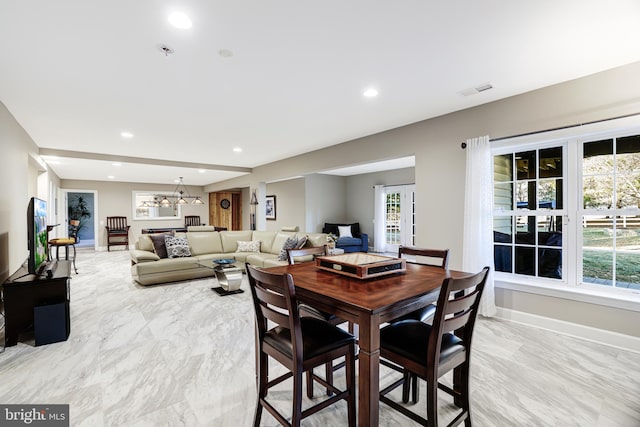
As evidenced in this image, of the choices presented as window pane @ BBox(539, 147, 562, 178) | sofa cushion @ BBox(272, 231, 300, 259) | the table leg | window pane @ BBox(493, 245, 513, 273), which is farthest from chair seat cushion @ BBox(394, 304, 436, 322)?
sofa cushion @ BBox(272, 231, 300, 259)

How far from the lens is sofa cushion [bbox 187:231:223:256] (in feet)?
19.8

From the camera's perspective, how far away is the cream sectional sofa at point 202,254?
16.6 feet

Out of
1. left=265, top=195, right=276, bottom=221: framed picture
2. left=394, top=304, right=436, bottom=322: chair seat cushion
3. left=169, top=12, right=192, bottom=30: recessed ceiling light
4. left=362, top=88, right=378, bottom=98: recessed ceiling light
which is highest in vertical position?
left=362, top=88, right=378, bottom=98: recessed ceiling light

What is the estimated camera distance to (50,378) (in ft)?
7.36

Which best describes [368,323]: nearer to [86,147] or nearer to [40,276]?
[40,276]

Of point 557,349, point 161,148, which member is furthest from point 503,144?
point 161,148

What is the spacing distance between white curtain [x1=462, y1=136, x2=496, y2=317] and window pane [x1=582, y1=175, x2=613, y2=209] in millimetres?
833

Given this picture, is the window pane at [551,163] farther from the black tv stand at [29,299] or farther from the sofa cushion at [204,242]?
the sofa cushion at [204,242]

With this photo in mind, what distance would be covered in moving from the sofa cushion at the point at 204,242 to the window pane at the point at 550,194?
18.3 ft

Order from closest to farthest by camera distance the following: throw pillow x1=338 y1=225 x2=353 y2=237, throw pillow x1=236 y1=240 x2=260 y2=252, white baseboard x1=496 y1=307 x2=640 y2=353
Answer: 1. white baseboard x1=496 y1=307 x2=640 y2=353
2. throw pillow x1=236 y1=240 x2=260 y2=252
3. throw pillow x1=338 y1=225 x2=353 y2=237

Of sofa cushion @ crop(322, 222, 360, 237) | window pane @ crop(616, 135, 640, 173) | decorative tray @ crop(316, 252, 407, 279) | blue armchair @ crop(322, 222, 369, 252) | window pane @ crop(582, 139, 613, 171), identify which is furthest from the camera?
sofa cushion @ crop(322, 222, 360, 237)

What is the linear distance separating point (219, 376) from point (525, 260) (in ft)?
11.2

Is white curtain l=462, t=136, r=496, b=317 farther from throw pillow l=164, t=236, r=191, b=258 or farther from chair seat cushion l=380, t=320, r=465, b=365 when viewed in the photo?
throw pillow l=164, t=236, r=191, b=258

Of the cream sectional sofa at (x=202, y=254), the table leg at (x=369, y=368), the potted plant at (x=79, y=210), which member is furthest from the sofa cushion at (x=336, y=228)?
the potted plant at (x=79, y=210)
